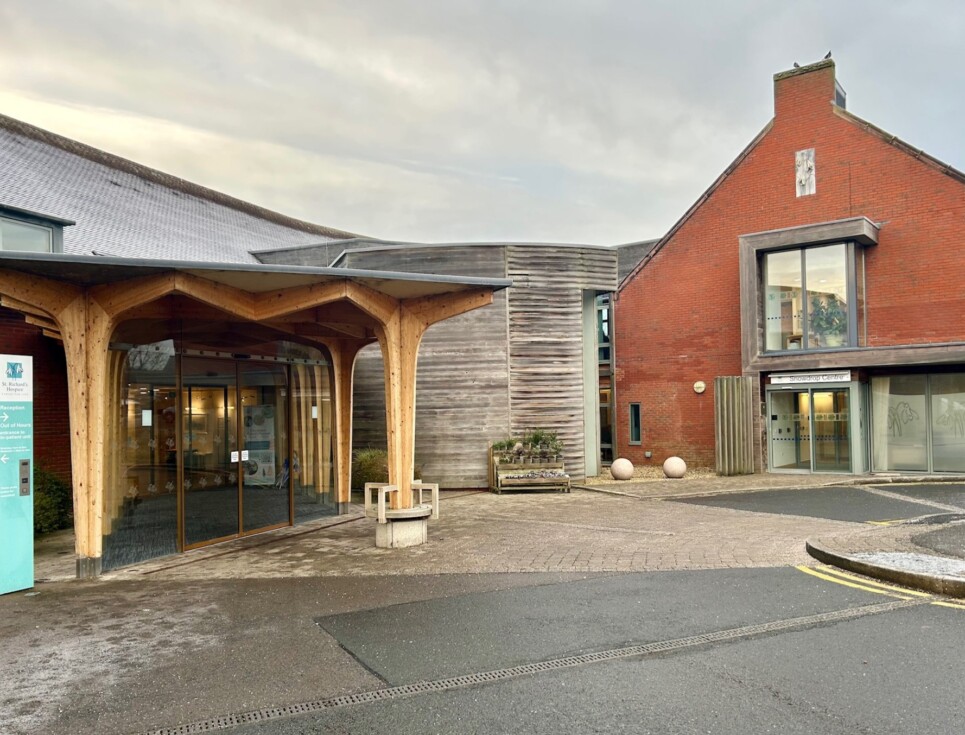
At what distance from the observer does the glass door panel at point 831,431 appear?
18781 millimetres

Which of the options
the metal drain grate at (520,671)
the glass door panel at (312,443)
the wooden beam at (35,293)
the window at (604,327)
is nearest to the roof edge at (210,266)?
the wooden beam at (35,293)

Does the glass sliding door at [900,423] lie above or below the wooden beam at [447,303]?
below

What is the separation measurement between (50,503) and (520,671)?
10.3 m

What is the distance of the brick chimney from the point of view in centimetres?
1975

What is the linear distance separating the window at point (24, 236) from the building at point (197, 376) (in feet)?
0.08

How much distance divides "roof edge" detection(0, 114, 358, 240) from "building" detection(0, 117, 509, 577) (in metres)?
4.76

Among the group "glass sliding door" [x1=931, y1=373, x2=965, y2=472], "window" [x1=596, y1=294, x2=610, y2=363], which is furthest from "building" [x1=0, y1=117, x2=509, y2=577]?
"glass sliding door" [x1=931, y1=373, x2=965, y2=472]

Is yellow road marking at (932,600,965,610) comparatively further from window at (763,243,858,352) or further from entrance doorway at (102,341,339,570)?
window at (763,243,858,352)

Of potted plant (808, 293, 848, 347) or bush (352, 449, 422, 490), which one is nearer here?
bush (352, 449, 422, 490)

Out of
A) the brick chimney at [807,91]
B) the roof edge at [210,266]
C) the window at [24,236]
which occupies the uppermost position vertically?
the brick chimney at [807,91]

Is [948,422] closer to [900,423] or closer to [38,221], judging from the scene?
[900,423]

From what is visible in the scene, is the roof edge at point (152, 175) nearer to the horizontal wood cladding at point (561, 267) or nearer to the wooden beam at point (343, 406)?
the wooden beam at point (343, 406)

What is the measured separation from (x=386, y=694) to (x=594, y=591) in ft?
10.5

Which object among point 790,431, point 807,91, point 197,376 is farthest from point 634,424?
point 197,376
